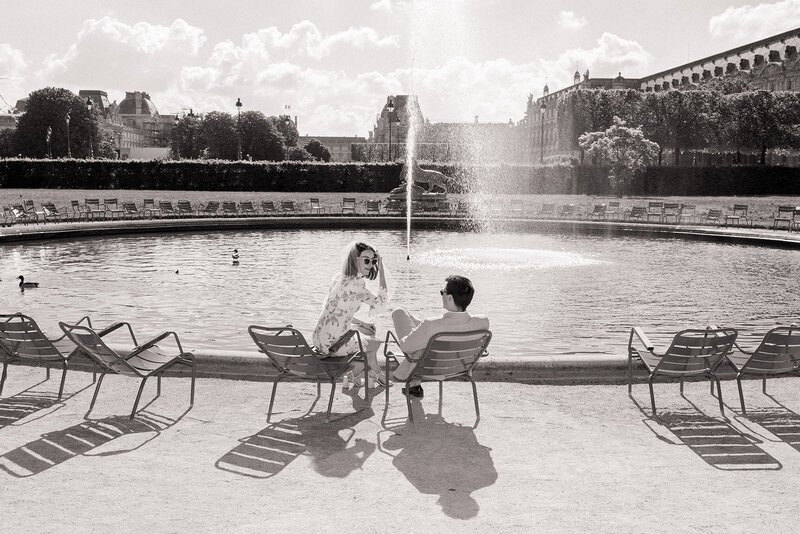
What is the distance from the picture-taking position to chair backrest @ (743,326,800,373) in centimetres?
716

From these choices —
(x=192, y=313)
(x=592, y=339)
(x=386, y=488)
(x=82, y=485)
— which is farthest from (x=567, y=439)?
(x=192, y=313)

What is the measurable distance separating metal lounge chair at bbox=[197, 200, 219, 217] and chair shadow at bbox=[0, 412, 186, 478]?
101 ft

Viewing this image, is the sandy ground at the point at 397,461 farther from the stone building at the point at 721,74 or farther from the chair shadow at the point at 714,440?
the stone building at the point at 721,74

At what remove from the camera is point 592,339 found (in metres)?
11.4

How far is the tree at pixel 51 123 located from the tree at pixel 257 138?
71.6 ft

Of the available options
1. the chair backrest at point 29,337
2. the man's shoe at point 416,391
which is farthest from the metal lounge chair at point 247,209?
the man's shoe at point 416,391

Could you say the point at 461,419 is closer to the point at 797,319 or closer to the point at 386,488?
the point at 386,488

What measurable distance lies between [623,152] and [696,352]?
5110cm

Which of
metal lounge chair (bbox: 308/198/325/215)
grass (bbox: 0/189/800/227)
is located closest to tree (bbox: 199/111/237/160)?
grass (bbox: 0/189/800/227)

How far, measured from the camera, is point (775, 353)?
7223 mm

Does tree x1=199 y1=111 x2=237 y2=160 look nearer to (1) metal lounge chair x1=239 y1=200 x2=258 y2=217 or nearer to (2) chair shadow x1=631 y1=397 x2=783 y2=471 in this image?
(1) metal lounge chair x1=239 y1=200 x2=258 y2=217

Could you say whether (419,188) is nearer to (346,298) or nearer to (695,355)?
(346,298)

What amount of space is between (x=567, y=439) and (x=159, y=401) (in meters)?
3.84

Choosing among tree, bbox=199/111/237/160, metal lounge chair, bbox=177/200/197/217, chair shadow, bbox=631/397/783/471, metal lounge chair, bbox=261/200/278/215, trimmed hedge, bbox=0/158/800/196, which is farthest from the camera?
tree, bbox=199/111/237/160
